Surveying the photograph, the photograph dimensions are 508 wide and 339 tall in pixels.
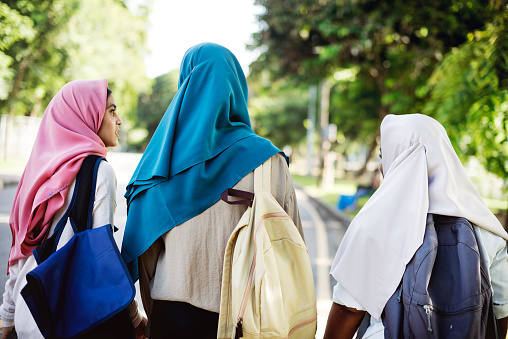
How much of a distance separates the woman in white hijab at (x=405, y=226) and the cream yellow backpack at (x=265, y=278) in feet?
0.63

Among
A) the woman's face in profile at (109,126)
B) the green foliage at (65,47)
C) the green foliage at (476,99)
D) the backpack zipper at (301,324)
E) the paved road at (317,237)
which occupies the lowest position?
the paved road at (317,237)

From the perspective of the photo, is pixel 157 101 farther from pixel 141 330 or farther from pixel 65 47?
pixel 141 330

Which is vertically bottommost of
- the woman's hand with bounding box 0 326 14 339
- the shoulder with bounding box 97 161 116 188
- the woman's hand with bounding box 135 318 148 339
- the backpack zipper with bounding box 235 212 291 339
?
the woman's hand with bounding box 135 318 148 339

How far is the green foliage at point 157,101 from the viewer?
2296 inches

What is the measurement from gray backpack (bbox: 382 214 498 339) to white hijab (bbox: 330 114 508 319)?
1.9 inches

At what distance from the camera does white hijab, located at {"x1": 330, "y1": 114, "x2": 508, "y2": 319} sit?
167 centimetres

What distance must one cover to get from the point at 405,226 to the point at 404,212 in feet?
0.19

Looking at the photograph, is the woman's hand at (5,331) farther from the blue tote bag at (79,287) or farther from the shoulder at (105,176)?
the shoulder at (105,176)

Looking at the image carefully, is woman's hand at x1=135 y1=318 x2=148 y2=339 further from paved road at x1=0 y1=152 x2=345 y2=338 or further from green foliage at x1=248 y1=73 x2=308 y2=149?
green foliage at x1=248 y1=73 x2=308 y2=149

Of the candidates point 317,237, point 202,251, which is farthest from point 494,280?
point 317,237

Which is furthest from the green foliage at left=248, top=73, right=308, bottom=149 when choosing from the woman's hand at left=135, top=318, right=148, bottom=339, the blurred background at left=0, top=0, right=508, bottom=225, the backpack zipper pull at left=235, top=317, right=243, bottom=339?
the backpack zipper pull at left=235, top=317, right=243, bottom=339

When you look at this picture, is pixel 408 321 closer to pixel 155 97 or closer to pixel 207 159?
pixel 207 159

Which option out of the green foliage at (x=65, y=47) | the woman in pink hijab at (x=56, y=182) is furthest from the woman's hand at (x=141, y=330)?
the green foliage at (x=65, y=47)

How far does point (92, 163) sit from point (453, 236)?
1.64m
